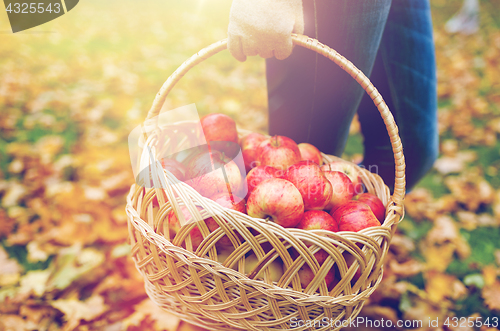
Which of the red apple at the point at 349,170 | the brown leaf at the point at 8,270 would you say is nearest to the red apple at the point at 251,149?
the red apple at the point at 349,170

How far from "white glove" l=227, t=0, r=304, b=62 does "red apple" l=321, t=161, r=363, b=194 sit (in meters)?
0.51

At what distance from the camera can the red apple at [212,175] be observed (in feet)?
3.15

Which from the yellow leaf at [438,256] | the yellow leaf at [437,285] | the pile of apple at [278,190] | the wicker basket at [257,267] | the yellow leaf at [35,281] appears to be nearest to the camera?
the wicker basket at [257,267]

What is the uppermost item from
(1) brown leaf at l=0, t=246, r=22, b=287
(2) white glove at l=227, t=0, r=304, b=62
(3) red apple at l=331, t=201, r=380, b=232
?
(2) white glove at l=227, t=0, r=304, b=62

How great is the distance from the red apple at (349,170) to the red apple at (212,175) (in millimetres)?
387

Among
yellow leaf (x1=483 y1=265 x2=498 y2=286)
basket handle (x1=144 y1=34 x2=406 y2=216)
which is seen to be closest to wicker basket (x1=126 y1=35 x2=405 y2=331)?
basket handle (x1=144 y1=34 x2=406 y2=216)

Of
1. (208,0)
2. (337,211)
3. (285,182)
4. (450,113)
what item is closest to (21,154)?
(285,182)

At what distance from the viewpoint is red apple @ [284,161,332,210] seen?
0.95 metres

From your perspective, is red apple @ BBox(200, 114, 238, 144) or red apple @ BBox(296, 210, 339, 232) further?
red apple @ BBox(200, 114, 238, 144)

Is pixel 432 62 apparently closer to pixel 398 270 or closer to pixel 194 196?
pixel 398 270

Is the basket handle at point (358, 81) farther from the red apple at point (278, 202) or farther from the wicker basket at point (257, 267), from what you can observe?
the red apple at point (278, 202)

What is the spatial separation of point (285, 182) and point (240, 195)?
0.18 metres

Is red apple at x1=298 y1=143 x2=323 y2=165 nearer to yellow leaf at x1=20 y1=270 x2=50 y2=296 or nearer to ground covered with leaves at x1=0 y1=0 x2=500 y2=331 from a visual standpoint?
ground covered with leaves at x1=0 y1=0 x2=500 y2=331

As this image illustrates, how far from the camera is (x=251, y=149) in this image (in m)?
1.20
